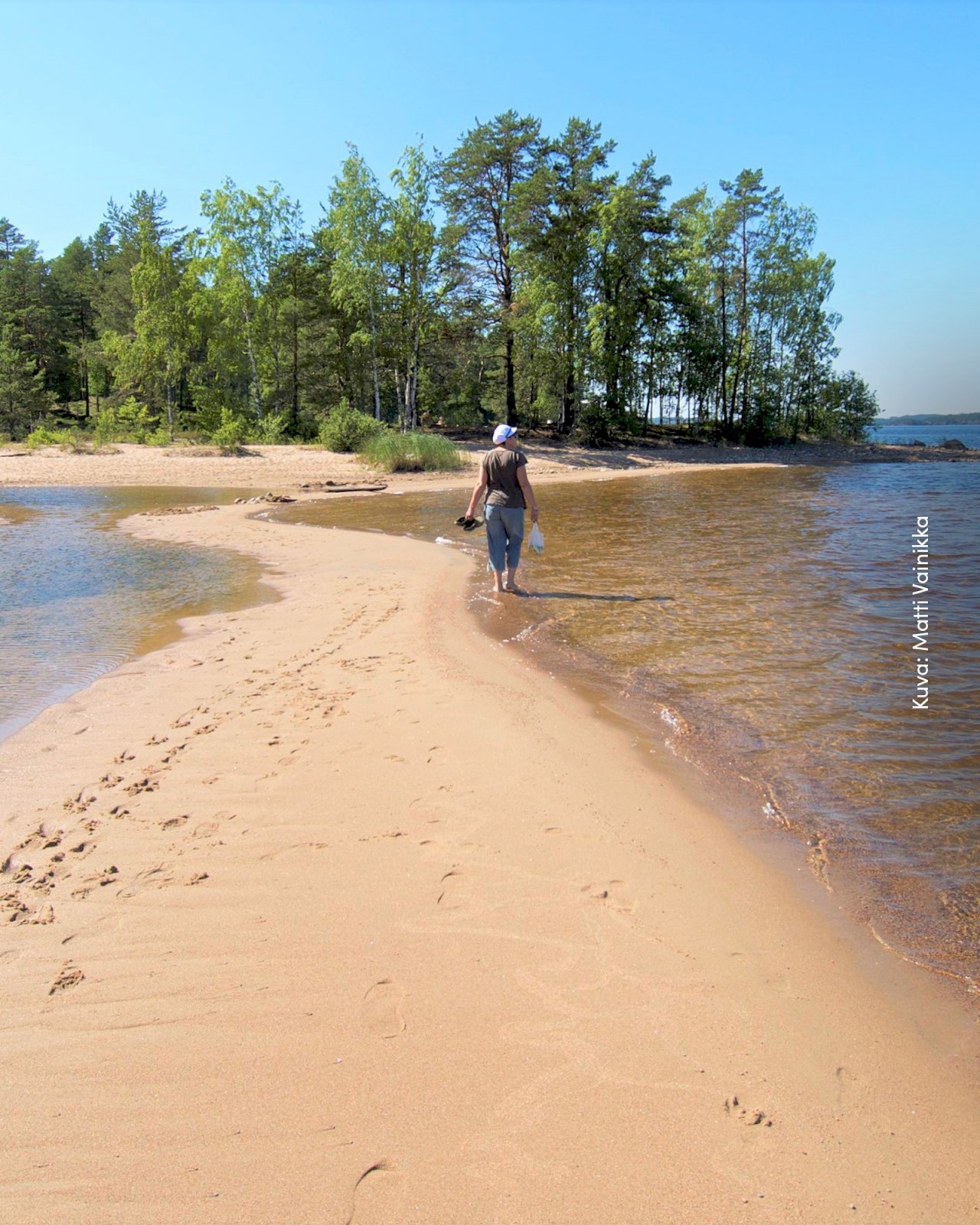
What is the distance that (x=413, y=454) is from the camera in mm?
25547

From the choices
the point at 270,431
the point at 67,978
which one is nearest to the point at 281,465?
the point at 270,431

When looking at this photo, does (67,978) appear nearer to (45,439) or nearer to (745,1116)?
(745,1116)

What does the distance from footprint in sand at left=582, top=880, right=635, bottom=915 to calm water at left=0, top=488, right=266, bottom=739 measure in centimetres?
385

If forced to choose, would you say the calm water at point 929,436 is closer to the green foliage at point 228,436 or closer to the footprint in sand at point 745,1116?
the green foliage at point 228,436

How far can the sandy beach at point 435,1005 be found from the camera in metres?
1.86

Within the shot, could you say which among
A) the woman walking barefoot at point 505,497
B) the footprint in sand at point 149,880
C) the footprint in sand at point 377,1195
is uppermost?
the woman walking barefoot at point 505,497

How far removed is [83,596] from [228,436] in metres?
22.1

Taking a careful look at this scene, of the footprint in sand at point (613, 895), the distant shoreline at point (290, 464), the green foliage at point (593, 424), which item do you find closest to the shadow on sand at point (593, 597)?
the footprint in sand at point (613, 895)

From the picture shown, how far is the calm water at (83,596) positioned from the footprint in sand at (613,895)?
12.6 ft

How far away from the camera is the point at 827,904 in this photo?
10.2 feet

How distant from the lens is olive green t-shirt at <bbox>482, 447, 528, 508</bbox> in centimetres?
864

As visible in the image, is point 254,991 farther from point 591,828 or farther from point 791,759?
point 791,759

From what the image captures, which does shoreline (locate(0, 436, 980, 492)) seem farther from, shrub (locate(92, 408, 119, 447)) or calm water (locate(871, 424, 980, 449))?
calm water (locate(871, 424, 980, 449))

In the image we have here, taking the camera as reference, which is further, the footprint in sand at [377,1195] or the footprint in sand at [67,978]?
the footprint in sand at [67,978]
